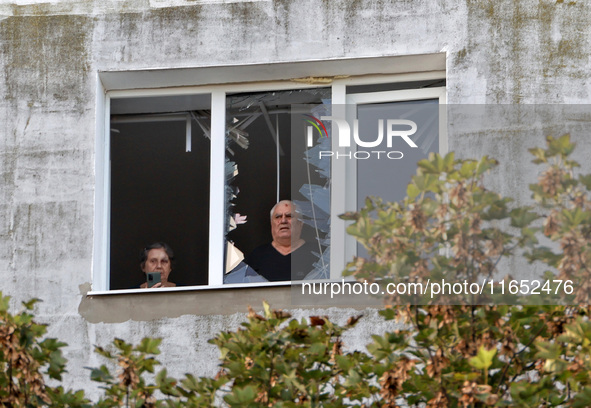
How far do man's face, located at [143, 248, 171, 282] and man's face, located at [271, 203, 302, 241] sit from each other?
0.88 metres

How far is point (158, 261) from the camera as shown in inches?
419

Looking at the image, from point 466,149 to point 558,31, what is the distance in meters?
1.09

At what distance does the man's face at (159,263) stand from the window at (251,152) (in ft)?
0.33

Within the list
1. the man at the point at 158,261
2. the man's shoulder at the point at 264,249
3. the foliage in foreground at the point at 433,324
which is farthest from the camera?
the man at the point at 158,261

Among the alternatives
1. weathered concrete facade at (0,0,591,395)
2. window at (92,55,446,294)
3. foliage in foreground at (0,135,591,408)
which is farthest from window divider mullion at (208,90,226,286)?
foliage in foreground at (0,135,591,408)

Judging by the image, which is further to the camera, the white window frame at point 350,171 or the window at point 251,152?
the window at point 251,152

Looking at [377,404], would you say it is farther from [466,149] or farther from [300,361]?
[466,149]

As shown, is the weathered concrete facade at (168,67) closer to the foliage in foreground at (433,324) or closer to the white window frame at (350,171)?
the white window frame at (350,171)

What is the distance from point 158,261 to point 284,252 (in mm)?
1065

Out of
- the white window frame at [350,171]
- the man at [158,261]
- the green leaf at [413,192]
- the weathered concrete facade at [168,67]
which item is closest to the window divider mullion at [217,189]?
the weathered concrete facade at [168,67]

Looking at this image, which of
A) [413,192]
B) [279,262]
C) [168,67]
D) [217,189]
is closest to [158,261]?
[217,189]

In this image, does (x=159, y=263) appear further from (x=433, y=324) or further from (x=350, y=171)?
(x=433, y=324)

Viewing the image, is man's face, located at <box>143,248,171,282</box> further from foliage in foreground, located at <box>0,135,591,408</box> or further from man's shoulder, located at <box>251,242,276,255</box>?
foliage in foreground, located at <box>0,135,591,408</box>

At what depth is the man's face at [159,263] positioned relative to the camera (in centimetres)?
1052
